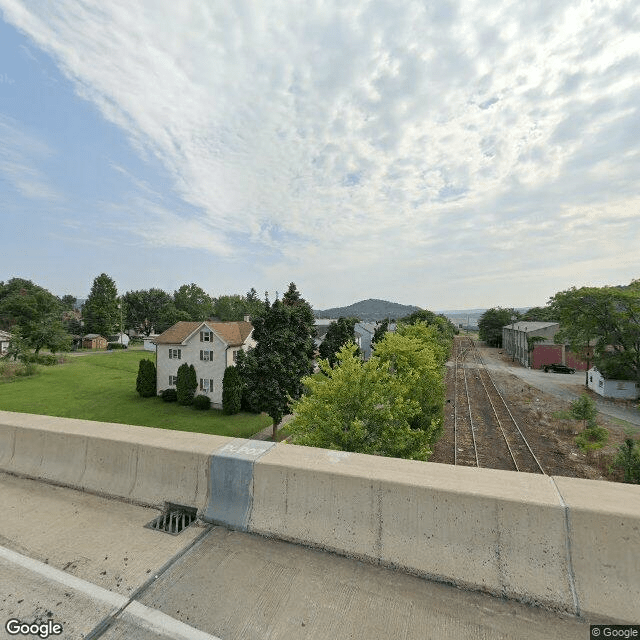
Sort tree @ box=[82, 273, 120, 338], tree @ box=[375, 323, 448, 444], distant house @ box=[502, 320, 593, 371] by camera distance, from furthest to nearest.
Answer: tree @ box=[82, 273, 120, 338]
distant house @ box=[502, 320, 593, 371]
tree @ box=[375, 323, 448, 444]

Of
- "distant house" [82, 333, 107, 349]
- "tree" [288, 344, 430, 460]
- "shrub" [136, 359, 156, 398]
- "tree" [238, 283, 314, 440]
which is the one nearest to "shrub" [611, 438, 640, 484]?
"tree" [288, 344, 430, 460]

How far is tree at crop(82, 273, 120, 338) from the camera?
86125mm

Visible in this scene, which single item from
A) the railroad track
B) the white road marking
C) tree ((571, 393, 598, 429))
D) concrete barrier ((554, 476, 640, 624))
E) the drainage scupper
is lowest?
the railroad track

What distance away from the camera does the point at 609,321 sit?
35000 mm

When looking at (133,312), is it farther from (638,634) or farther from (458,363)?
(638,634)

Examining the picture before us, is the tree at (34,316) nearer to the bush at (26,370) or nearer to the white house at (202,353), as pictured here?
the bush at (26,370)

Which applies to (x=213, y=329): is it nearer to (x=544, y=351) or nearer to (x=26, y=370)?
(x=26, y=370)

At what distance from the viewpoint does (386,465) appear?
382 cm

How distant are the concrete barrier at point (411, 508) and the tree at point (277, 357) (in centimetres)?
1840

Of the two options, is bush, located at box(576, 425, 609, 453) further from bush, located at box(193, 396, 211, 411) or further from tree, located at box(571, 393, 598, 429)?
bush, located at box(193, 396, 211, 411)

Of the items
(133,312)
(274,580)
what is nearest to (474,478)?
(274,580)

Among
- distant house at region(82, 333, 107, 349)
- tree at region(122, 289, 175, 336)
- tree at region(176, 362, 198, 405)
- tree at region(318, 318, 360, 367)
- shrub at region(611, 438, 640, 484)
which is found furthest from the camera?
tree at region(122, 289, 175, 336)

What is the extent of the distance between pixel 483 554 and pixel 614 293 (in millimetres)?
40190

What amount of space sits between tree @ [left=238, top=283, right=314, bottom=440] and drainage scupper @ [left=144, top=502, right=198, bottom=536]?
18.7 m
